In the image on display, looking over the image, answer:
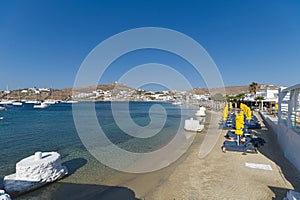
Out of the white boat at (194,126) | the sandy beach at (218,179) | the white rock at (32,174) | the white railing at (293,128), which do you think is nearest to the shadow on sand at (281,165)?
the sandy beach at (218,179)

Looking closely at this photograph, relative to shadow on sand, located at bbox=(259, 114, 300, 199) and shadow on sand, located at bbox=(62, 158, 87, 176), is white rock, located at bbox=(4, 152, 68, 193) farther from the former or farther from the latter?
shadow on sand, located at bbox=(259, 114, 300, 199)

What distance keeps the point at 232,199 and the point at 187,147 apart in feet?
18.7

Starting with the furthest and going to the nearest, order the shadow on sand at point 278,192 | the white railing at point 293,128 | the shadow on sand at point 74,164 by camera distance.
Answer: the shadow on sand at point 74,164
the white railing at point 293,128
the shadow on sand at point 278,192

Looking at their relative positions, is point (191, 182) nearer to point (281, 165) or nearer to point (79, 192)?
point (79, 192)

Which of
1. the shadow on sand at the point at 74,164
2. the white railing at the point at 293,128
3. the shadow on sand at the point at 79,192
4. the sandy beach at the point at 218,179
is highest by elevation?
the white railing at the point at 293,128

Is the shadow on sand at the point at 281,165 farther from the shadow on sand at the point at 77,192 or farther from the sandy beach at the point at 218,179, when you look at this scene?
the shadow on sand at the point at 77,192

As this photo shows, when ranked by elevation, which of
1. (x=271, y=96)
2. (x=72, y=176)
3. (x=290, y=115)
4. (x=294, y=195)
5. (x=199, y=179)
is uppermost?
(x=271, y=96)

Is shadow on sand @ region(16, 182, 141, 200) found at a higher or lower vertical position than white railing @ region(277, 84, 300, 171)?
lower

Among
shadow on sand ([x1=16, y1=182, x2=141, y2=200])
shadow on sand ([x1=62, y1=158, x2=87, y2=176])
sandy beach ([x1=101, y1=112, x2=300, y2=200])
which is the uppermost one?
sandy beach ([x1=101, y1=112, x2=300, y2=200])

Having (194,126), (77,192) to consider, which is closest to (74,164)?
(77,192)

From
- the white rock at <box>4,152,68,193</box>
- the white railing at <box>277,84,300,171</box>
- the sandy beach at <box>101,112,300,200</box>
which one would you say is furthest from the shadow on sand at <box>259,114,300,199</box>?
the white rock at <box>4,152,68,193</box>

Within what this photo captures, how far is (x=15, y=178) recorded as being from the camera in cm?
496

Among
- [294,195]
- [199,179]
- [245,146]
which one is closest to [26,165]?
[199,179]

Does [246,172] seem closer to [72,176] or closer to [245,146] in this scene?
[245,146]
